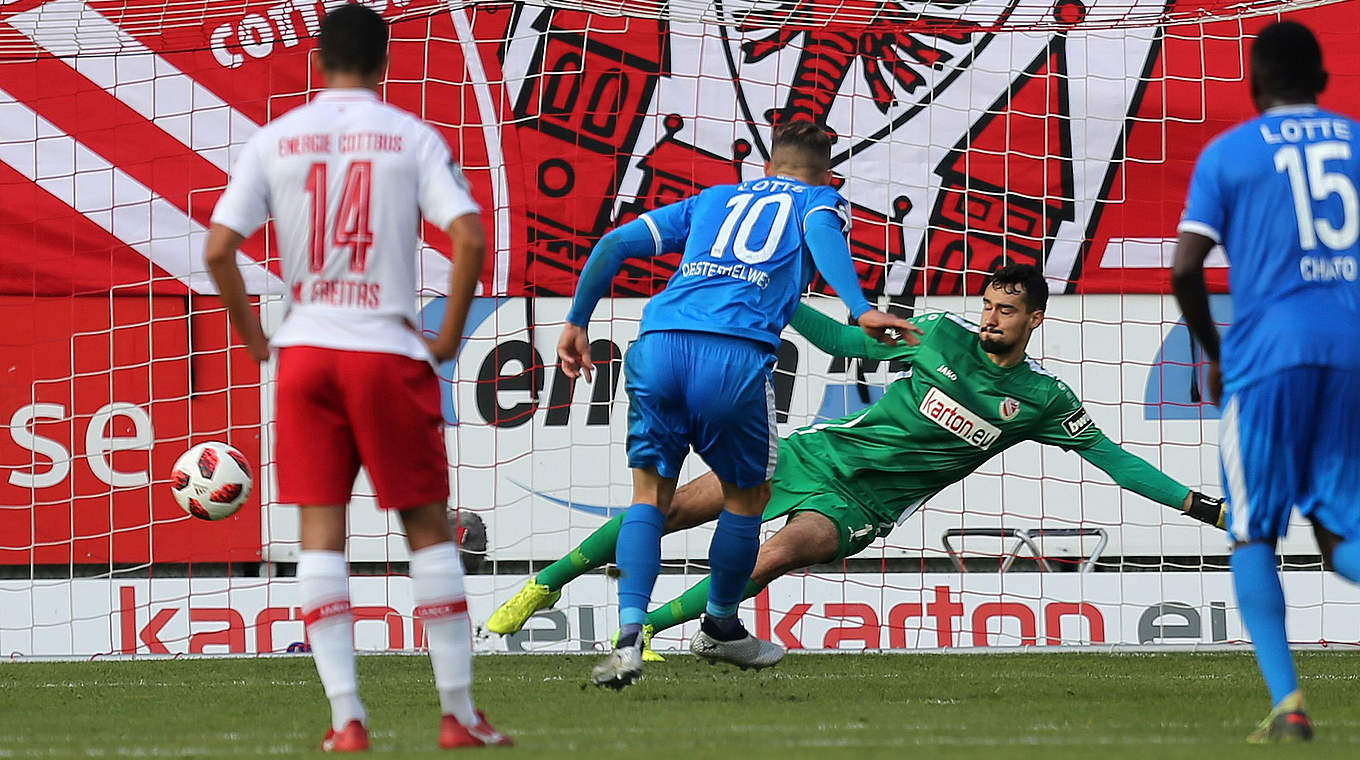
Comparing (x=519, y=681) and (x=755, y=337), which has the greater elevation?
(x=755, y=337)

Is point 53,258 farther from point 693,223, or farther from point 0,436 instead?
point 693,223

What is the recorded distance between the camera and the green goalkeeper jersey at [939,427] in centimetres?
697

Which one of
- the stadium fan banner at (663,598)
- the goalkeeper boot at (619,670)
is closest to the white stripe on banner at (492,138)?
the stadium fan banner at (663,598)

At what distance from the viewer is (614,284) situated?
30.0 feet

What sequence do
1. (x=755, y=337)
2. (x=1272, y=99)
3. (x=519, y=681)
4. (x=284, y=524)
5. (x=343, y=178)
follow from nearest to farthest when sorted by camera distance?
(x=343, y=178) → (x=1272, y=99) → (x=755, y=337) → (x=519, y=681) → (x=284, y=524)

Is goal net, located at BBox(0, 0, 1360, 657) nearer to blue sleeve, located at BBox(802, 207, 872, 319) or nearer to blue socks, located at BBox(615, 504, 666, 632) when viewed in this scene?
blue socks, located at BBox(615, 504, 666, 632)

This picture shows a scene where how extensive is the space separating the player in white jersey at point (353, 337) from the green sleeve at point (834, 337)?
2.88 metres

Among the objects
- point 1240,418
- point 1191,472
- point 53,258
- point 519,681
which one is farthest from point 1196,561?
point 53,258

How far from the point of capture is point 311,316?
12.4ft

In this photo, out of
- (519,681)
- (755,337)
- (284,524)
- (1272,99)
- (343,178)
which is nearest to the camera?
(343,178)

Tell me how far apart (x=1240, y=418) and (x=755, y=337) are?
189 centimetres

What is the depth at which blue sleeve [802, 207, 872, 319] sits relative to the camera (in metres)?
5.29

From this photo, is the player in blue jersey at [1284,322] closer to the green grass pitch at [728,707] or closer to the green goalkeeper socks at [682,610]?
the green grass pitch at [728,707]

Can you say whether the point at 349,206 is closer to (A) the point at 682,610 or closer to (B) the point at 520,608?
(B) the point at 520,608
